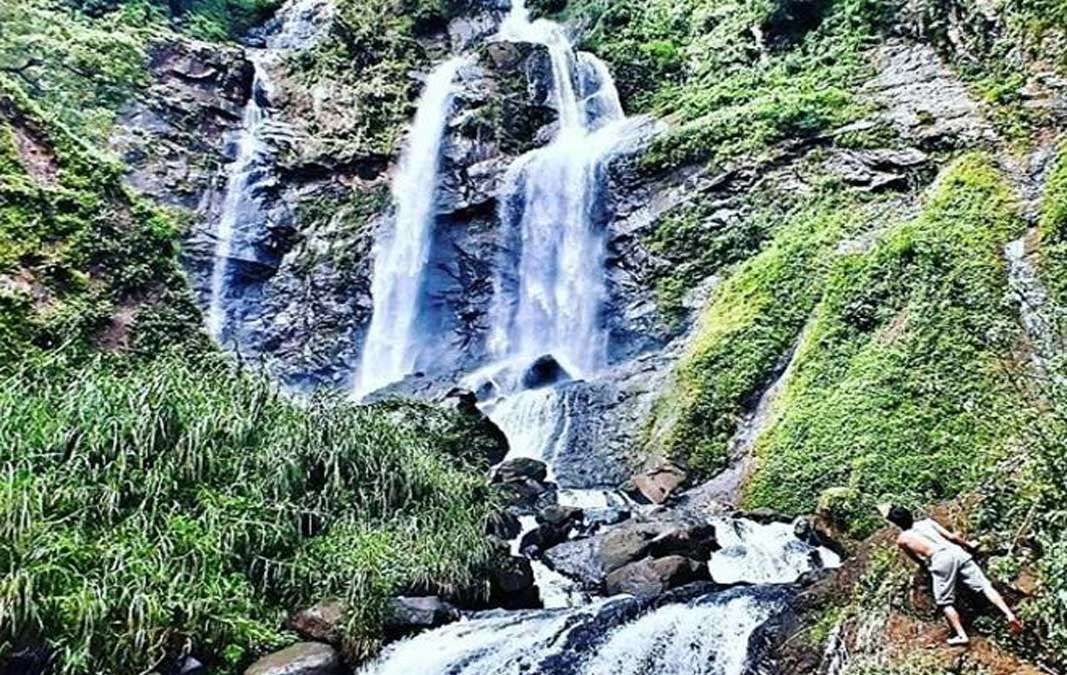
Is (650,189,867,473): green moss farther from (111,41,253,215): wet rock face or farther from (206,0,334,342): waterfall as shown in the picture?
(111,41,253,215): wet rock face

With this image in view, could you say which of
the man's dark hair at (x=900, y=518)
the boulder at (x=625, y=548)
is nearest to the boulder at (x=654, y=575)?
the boulder at (x=625, y=548)

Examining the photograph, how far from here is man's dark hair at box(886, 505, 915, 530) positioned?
7086mm

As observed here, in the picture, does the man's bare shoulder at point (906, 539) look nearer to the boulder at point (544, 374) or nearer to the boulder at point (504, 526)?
the boulder at point (504, 526)

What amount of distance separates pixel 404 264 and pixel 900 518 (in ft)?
57.1

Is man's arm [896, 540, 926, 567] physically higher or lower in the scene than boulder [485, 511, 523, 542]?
higher

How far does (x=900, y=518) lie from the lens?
712 cm

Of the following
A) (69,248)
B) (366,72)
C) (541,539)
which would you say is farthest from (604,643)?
(366,72)

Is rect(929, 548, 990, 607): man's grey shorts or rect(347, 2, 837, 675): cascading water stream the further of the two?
rect(347, 2, 837, 675): cascading water stream


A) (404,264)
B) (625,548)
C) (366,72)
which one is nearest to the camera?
(625,548)

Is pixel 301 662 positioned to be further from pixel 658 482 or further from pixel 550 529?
pixel 658 482

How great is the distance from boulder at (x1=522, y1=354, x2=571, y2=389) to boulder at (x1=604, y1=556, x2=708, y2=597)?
9.36 m

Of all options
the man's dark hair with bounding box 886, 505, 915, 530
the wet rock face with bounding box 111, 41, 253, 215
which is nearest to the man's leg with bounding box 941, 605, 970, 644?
the man's dark hair with bounding box 886, 505, 915, 530

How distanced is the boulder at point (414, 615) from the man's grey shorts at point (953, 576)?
420 cm

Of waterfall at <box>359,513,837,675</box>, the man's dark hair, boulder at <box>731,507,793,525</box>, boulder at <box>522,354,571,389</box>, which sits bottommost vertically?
boulder at <box>731,507,793,525</box>
